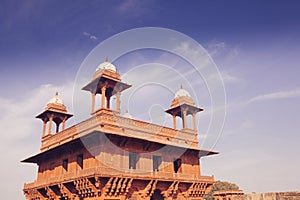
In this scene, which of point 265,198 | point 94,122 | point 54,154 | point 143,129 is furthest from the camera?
point 54,154

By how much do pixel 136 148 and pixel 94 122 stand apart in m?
3.54

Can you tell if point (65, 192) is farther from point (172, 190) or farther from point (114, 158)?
point (172, 190)

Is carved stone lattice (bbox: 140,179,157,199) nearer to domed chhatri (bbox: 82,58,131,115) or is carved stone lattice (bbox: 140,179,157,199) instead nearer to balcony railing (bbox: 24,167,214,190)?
balcony railing (bbox: 24,167,214,190)

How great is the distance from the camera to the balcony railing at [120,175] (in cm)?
1709

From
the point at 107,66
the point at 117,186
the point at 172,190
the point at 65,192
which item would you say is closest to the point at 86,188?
the point at 117,186

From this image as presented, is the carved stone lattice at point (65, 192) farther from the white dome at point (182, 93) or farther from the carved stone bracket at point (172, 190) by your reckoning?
the white dome at point (182, 93)

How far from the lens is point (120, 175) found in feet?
58.1

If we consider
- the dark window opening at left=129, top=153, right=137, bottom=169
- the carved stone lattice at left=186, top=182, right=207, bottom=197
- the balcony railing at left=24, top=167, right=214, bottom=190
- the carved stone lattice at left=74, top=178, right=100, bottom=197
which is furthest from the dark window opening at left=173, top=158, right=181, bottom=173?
the carved stone lattice at left=74, top=178, right=100, bottom=197

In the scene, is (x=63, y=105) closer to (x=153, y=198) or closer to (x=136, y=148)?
(x=136, y=148)

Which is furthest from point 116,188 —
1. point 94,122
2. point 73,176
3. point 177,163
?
point 177,163

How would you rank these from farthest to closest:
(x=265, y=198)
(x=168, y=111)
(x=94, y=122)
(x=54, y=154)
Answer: (x=168, y=111) → (x=54, y=154) → (x=94, y=122) → (x=265, y=198)

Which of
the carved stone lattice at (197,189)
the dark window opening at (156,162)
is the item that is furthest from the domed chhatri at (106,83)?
the carved stone lattice at (197,189)

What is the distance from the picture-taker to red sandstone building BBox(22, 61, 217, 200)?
18062 mm

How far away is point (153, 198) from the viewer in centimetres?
2161
